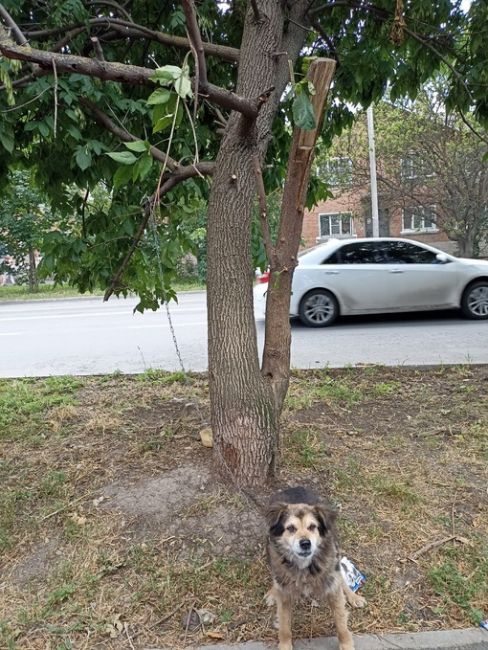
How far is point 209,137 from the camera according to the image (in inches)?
170

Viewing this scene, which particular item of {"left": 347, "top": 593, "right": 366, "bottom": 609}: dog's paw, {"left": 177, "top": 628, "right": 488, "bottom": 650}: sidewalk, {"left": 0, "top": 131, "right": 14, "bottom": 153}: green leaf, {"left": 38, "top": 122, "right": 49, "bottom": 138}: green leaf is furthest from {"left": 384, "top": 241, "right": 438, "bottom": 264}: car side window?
{"left": 177, "top": 628, "right": 488, "bottom": 650}: sidewalk

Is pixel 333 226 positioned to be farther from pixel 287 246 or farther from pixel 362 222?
pixel 287 246

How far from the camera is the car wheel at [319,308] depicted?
9.72m

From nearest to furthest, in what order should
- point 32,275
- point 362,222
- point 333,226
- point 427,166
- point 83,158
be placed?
point 83,158, point 427,166, point 32,275, point 362,222, point 333,226

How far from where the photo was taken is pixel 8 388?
5.77m

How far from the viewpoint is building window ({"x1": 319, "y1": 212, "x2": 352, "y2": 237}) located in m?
29.0

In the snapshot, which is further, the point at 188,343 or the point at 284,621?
the point at 188,343

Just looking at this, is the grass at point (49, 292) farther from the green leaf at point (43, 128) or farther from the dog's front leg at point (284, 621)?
the dog's front leg at point (284, 621)

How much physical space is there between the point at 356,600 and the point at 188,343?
22.1 feet

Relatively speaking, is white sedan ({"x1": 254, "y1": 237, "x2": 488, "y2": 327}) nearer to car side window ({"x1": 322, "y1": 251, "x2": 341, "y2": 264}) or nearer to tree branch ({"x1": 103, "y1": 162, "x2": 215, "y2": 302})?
car side window ({"x1": 322, "y1": 251, "x2": 341, "y2": 264})

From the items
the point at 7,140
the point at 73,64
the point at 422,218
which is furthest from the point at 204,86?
the point at 422,218

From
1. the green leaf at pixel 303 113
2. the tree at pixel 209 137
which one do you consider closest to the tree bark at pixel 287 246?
the tree at pixel 209 137

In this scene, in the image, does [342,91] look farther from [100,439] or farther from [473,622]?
[473,622]

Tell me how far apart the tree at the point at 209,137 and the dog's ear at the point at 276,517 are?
78 centimetres
